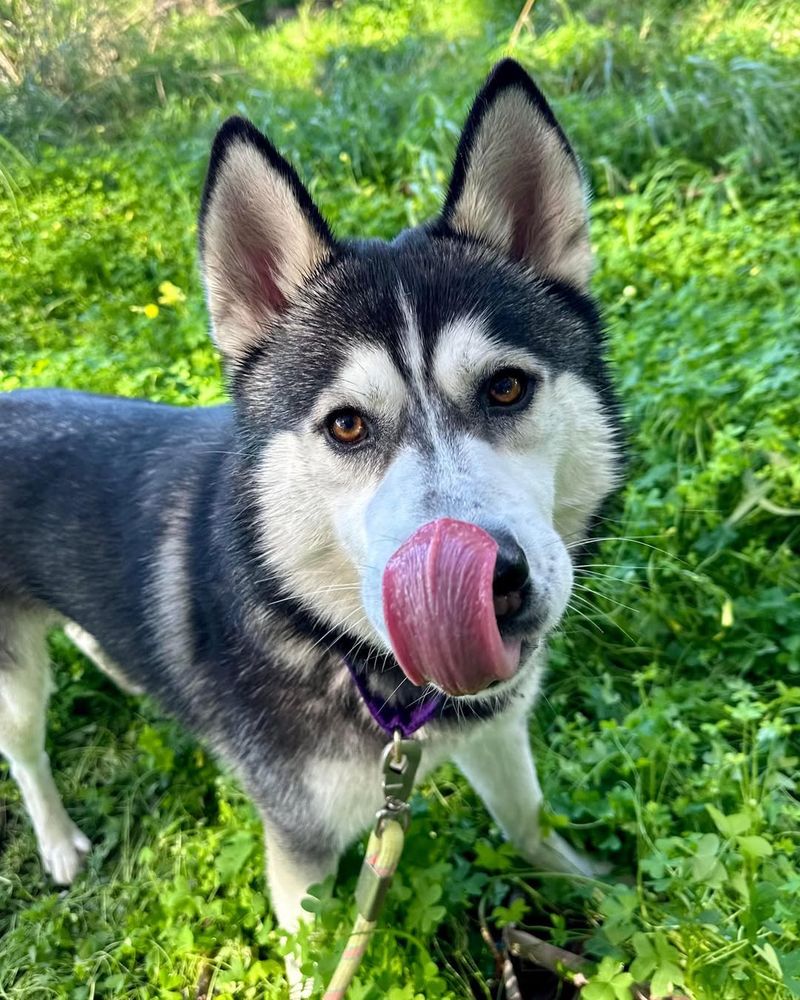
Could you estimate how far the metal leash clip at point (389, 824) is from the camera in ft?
5.30

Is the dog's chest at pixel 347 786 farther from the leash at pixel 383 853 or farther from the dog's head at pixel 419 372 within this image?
the dog's head at pixel 419 372

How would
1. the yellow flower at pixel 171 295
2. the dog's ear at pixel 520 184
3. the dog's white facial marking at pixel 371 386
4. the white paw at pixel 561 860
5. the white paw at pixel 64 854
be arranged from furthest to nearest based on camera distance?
the yellow flower at pixel 171 295 < the white paw at pixel 64 854 < the white paw at pixel 561 860 < the dog's ear at pixel 520 184 < the dog's white facial marking at pixel 371 386

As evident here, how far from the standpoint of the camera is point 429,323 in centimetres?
154

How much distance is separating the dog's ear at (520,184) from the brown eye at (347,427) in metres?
0.58

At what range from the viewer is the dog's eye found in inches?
60.7

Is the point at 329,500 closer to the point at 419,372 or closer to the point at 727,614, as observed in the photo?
the point at 419,372

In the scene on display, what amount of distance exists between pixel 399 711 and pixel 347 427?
0.67m

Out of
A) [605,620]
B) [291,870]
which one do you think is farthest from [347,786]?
[605,620]

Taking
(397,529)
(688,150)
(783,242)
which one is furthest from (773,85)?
(397,529)

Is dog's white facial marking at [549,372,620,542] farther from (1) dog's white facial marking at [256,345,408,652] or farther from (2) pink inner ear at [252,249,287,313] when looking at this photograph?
(2) pink inner ear at [252,249,287,313]

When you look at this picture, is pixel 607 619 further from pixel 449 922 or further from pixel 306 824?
pixel 306 824

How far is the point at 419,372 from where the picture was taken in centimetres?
150

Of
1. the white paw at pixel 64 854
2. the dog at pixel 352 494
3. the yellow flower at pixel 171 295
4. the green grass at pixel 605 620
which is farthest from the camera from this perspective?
the yellow flower at pixel 171 295

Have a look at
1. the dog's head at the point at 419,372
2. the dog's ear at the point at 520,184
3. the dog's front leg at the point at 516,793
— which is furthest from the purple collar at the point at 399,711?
the dog's ear at the point at 520,184
